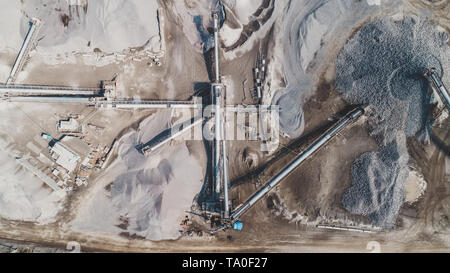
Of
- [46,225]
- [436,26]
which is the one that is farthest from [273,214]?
[436,26]

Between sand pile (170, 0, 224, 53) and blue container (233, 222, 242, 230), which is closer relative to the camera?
blue container (233, 222, 242, 230)

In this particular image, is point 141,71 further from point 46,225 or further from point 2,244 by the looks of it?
point 2,244

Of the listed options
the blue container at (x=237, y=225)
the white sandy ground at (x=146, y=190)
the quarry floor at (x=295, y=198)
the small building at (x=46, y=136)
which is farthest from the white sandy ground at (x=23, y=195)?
the blue container at (x=237, y=225)

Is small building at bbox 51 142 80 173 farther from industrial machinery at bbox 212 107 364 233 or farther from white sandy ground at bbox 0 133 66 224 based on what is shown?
industrial machinery at bbox 212 107 364 233

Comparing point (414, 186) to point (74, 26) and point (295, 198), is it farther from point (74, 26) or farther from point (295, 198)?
point (74, 26)

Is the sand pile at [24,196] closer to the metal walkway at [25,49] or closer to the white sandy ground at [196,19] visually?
the metal walkway at [25,49]

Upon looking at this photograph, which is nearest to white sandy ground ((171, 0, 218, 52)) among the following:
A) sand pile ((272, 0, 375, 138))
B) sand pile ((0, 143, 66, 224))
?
sand pile ((272, 0, 375, 138))
